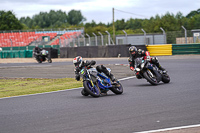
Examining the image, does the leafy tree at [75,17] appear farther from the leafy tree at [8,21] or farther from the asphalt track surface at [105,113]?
the asphalt track surface at [105,113]

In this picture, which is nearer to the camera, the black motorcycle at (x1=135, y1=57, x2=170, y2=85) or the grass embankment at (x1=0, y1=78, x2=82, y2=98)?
the black motorcycle at (x1=135, y1=57, x2=170, y2=85)

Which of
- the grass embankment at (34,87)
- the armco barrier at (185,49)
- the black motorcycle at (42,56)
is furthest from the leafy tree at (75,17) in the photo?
the grass embankment at (34,87)

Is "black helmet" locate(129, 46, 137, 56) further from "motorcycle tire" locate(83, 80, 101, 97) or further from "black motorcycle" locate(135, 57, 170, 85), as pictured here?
"motorcycle tire" locate(83, 80, 101, 97)

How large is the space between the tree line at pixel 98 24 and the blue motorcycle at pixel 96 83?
190 feet

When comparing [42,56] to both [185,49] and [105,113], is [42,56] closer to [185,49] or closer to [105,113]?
[185,49]

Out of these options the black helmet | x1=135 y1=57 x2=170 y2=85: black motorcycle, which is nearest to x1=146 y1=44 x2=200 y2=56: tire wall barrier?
x1=135 y1=57 x2=170 y2=85: black motorcycle

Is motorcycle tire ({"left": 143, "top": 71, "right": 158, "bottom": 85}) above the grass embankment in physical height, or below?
above

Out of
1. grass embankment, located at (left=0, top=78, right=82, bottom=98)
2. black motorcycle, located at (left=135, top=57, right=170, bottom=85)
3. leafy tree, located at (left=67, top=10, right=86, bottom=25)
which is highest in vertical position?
leafy tree, located at (left=67, top=10, right=86, bottom=25)

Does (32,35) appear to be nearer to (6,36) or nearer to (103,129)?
(6,36)

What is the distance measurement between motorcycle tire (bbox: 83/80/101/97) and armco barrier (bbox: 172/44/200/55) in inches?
795

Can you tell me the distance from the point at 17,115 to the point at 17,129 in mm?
1447

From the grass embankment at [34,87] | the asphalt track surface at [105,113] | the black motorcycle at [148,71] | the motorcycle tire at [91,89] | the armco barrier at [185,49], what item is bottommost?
the grass embankment at [34,87]

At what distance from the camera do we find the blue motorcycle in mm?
10167

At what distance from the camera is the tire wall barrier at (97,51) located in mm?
32781
